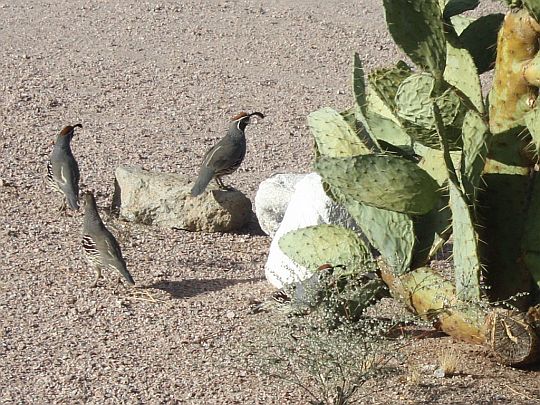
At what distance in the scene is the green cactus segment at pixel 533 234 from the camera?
18.8 ft

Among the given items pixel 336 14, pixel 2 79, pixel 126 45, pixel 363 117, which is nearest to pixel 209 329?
pixel 363 117

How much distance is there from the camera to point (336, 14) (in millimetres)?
14898

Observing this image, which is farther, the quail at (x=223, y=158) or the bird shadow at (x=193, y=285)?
the quail at (x=223, y=158)

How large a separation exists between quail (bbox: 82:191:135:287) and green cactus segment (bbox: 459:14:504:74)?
236 cm

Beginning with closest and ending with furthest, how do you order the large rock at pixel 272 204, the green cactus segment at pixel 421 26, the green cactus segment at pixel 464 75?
1. the green cactus segment at pixel 421 26
2. the green cactus segment at pixel 464 75
3. the large rock at pixel 272 204

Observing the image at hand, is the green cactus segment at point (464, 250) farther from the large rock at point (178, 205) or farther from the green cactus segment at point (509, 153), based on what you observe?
the large rock at point (178, 205)

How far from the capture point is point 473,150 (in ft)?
17.7

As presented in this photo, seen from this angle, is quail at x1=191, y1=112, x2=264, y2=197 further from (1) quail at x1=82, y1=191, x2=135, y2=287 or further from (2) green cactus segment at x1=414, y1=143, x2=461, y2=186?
(2) green cactus segment at x1=414, y1=143, x2=461, y2=186

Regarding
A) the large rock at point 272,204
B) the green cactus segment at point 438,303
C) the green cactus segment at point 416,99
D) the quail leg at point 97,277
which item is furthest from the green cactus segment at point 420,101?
the large rock at point 272,204

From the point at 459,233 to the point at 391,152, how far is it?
0.81 metres

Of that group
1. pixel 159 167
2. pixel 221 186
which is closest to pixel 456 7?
pixel 221 186

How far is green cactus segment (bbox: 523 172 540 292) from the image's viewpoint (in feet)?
18.8

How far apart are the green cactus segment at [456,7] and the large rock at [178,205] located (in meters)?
2.80

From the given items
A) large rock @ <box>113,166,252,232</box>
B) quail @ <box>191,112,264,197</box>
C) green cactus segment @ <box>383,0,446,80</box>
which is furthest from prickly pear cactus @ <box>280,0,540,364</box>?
quail @ <box>191,112,264,197</box>
